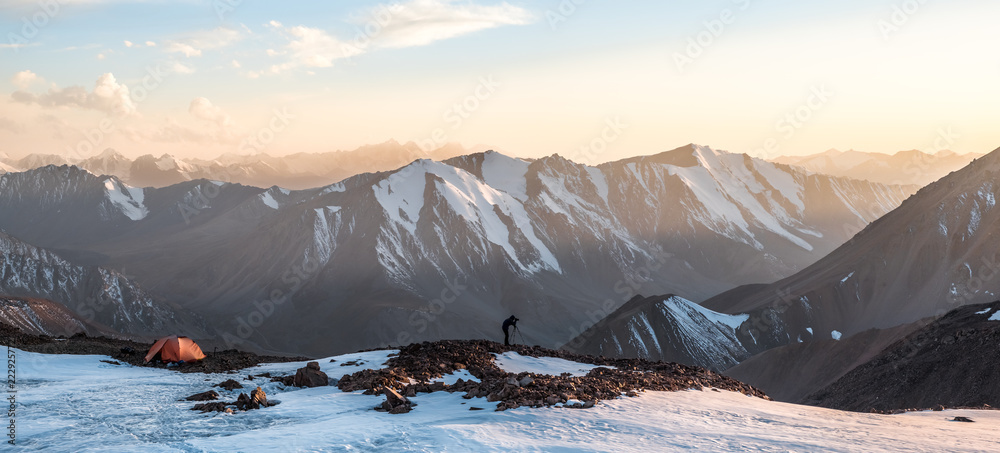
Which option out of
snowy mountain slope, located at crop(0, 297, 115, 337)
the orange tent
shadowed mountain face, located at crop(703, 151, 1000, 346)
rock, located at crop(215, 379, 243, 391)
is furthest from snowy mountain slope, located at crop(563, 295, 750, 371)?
rock, located at crop(215, 379, 243, 391)

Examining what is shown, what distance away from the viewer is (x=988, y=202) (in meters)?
113

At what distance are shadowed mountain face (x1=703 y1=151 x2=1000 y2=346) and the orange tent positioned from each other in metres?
95.9

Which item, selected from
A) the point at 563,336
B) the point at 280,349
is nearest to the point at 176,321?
the point at 280,349

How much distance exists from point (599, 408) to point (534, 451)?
4785 mm

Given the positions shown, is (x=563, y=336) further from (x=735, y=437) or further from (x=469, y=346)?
(x=735, y=437)

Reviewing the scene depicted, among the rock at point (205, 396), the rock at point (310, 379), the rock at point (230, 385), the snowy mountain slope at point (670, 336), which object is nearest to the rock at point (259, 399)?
the rock at point (205, 396)

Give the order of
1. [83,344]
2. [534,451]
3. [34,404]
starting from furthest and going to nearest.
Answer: [83,344] → [34,404] → [534,451]

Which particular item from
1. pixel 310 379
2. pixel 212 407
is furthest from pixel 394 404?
pixel 310 379

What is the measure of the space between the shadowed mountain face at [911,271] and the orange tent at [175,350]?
95878 mm

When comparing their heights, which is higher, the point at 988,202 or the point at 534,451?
the point at 988,202

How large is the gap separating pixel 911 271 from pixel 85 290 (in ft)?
555

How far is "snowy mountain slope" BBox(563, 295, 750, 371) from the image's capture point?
106 m

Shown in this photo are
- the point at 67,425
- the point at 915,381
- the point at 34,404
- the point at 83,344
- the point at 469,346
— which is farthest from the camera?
the point at 915,381

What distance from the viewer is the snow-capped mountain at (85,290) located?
16512 cm
